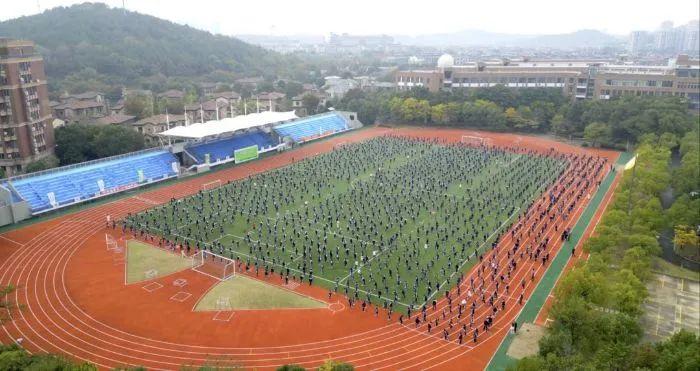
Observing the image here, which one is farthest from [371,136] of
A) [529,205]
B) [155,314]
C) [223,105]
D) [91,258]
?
[155,314]

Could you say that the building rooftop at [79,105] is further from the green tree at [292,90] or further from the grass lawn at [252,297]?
the grass lawn at [252,297]

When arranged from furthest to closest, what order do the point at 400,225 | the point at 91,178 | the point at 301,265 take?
1. the point at 91,178
2. the point at 400,225
3. the point at 301,265

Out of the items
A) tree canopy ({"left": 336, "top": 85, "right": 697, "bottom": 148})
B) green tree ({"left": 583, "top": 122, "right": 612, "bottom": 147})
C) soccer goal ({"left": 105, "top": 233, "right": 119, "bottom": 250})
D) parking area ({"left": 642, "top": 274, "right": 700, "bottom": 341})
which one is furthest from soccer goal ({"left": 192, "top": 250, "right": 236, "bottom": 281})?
green tree ({"left": 583, "top": 122, "right": 612, "bottom": 147})

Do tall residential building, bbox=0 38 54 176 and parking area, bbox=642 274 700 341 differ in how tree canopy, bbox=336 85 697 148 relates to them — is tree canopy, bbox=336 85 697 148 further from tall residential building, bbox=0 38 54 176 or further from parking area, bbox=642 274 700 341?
tall residential building, bbox=0 38 54 176

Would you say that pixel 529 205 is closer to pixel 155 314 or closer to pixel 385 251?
pixel 385 251

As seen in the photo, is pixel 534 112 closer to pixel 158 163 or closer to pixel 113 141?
pixel 158 163

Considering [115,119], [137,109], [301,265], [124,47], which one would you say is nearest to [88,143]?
[115,119]
